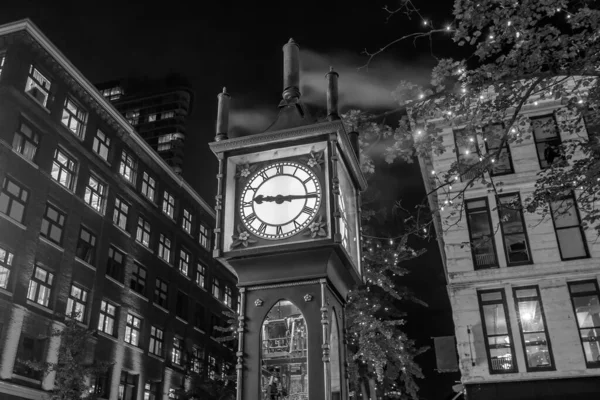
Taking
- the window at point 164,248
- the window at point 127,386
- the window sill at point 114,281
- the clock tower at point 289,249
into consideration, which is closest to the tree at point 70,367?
the window sill at point 114,281

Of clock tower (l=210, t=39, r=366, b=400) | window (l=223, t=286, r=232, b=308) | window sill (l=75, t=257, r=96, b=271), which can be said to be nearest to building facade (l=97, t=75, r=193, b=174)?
window (l=223, t=286, r=232, b=308)

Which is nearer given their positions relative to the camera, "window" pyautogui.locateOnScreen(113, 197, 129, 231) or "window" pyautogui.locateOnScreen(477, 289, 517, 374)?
"window" pyautogui.locateOnScreen(477, 289, 517, 374)

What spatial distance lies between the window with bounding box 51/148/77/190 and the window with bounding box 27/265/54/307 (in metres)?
4.02

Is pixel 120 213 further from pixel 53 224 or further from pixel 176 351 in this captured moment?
pixel 176 351

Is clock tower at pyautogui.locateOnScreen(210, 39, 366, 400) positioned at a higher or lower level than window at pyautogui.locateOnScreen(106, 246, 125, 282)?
lower

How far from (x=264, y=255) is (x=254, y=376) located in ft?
3.41

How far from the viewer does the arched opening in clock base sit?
5.17 m

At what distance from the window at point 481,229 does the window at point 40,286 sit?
16223 mm

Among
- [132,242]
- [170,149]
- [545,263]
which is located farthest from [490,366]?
[170,149]

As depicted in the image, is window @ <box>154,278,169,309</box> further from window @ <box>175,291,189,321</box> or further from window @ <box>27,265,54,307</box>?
window @ <box>27,265,54,307</box>

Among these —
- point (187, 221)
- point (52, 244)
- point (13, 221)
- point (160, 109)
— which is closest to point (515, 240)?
point (52, 244)

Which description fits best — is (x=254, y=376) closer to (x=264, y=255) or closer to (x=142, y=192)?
(x=264, y=255)

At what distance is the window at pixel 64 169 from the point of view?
25.5 metres

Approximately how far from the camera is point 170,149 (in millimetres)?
81312
